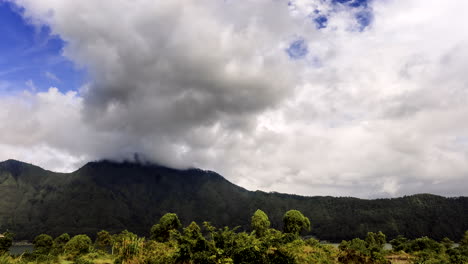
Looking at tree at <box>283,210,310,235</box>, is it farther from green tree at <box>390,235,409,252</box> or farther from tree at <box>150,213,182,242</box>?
tree at <box>150,213,182,242</box>

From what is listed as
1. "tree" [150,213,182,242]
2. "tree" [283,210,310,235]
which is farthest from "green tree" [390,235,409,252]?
"tree" [150,213,182,242]

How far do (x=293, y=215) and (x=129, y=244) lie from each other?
221 ft

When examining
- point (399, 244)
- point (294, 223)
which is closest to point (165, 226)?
point (294, 223)

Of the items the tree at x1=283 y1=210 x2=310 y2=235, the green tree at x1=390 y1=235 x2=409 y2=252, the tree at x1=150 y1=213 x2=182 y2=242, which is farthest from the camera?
the tree at x1=150 y1=213 x2=182 y2=242

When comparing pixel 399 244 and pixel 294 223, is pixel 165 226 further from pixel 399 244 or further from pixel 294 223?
pixel 399 244

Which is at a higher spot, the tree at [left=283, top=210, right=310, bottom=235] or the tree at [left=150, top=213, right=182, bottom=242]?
the tree at [left=283, top=210, right=310, bottom=235]

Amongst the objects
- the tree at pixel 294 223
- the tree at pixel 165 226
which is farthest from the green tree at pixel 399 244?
the tree at pixel 165 226

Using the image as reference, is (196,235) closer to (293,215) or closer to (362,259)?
(362,259)

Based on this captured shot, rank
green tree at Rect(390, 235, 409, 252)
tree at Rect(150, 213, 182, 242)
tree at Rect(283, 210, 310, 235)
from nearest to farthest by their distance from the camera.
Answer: green tree at Rect(390, 235, 409, 252), tree at Rect(283, 210, 310, 235), tree at Rect(150, 213, 182, 242)

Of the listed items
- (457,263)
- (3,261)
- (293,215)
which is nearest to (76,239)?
(293,215)

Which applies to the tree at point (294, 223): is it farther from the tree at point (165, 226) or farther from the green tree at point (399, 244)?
the tree at point (165, 226)

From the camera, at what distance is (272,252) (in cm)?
1706

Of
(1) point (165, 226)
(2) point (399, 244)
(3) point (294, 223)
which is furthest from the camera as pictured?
(1) point (165, 226)

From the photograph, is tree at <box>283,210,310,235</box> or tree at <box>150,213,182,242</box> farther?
tree at <box>150,213,182,242</box>
